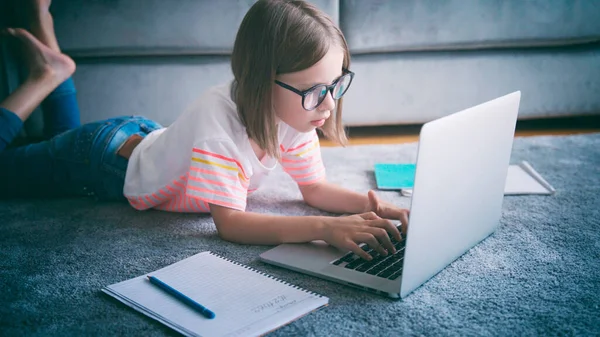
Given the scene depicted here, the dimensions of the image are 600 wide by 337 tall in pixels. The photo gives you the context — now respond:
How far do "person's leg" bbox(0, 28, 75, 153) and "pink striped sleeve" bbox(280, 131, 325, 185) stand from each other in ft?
2.15

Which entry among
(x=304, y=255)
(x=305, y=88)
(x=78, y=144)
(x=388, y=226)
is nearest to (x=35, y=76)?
(x=78, y=144)

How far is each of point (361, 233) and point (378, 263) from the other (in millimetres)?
52

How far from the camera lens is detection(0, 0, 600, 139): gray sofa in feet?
5.52

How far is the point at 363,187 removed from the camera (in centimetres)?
136

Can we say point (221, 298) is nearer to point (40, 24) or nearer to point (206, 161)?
point (206, 161)

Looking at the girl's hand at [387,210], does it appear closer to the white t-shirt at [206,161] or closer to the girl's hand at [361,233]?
the girl's hand at [361,233]

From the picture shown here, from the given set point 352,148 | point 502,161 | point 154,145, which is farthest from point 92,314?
point 352,148

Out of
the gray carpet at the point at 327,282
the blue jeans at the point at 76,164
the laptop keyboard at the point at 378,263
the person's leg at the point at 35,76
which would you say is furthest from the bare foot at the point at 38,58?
the laptop keyboard at the point at 378,263

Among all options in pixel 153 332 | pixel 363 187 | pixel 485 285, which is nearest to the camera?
pixel 153 332

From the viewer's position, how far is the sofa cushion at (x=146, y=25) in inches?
65.3

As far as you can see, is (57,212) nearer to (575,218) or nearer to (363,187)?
(363,187)

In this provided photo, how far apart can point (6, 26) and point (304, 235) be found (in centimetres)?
113

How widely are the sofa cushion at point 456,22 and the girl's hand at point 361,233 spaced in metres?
0.98

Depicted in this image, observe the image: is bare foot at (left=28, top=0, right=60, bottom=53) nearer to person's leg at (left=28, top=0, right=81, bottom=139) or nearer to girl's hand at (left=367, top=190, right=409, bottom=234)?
person's leg at (left=28, top=0, right=81, bottom=139)
